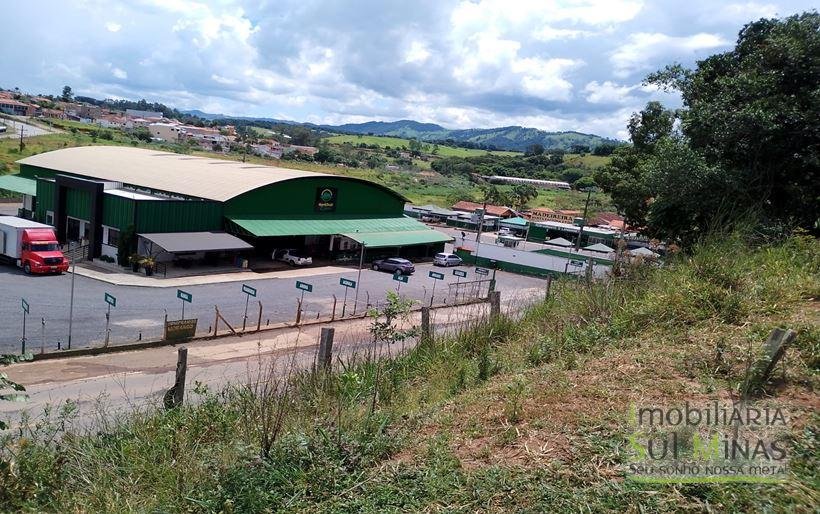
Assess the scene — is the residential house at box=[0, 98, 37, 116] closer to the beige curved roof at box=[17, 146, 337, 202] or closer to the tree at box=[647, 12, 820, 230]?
the beige curved roof at box=[17, 146, 337, 202]

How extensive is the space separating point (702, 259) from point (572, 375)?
302 centimetres

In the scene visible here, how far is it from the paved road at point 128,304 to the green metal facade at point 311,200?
21.1 ft

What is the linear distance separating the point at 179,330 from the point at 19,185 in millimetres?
32001

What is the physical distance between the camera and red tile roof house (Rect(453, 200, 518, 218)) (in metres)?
80.9

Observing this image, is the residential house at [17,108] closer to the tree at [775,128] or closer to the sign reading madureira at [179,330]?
the sign reading madureira at [179,330]

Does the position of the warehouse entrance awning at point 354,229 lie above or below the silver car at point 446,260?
above

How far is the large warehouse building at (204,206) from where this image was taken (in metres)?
32.4

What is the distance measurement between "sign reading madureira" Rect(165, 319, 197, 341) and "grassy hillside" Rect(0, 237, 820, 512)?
13.5 metres

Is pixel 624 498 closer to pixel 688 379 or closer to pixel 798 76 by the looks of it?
pixel 688 379

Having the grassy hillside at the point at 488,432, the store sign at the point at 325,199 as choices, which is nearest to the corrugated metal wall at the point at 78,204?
the store sign at the point at 325,199

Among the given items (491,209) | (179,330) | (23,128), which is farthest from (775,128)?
(23,128)

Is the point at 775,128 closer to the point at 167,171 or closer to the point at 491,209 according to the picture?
Answer: the point at 167,171

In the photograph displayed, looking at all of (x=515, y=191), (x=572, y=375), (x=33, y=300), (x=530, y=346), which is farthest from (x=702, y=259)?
(x=515, y=191)

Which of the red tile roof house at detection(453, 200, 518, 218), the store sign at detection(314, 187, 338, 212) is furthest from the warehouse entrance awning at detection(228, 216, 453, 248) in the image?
the red tile roof house at detection(453, 200, 518, 218)
